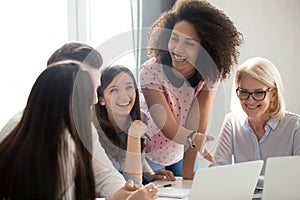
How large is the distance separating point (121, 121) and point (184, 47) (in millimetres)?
371

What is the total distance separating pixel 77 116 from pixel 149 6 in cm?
199

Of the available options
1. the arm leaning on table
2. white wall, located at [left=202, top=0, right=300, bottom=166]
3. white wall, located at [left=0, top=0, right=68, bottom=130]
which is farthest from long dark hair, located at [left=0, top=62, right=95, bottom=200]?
white wall, located at [left=202, top=0, right=300, bottom=166]

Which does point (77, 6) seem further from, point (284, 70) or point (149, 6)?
point (284, 70)

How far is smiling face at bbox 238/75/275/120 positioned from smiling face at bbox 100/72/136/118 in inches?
19.1

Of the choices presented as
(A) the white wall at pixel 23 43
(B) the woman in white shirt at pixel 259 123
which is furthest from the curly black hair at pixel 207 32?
(A) the white wall at pixel 23 43

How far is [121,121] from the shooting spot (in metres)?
2.01

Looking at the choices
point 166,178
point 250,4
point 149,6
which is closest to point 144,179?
point 166,178

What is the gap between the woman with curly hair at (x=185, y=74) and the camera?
2.03 m

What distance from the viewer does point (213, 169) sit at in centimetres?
150

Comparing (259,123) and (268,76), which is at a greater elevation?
(268,76)

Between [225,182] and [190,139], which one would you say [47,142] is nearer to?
[225,182]

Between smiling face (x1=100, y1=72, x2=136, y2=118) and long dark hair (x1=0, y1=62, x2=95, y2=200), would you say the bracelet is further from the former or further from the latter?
long dark hair (x1=0, y1=62, x2=95, y2=200)

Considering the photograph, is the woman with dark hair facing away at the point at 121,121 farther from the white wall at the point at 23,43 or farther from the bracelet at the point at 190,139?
the white wall at the point at 23,43

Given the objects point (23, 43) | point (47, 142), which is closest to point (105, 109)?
point (47, 142)
